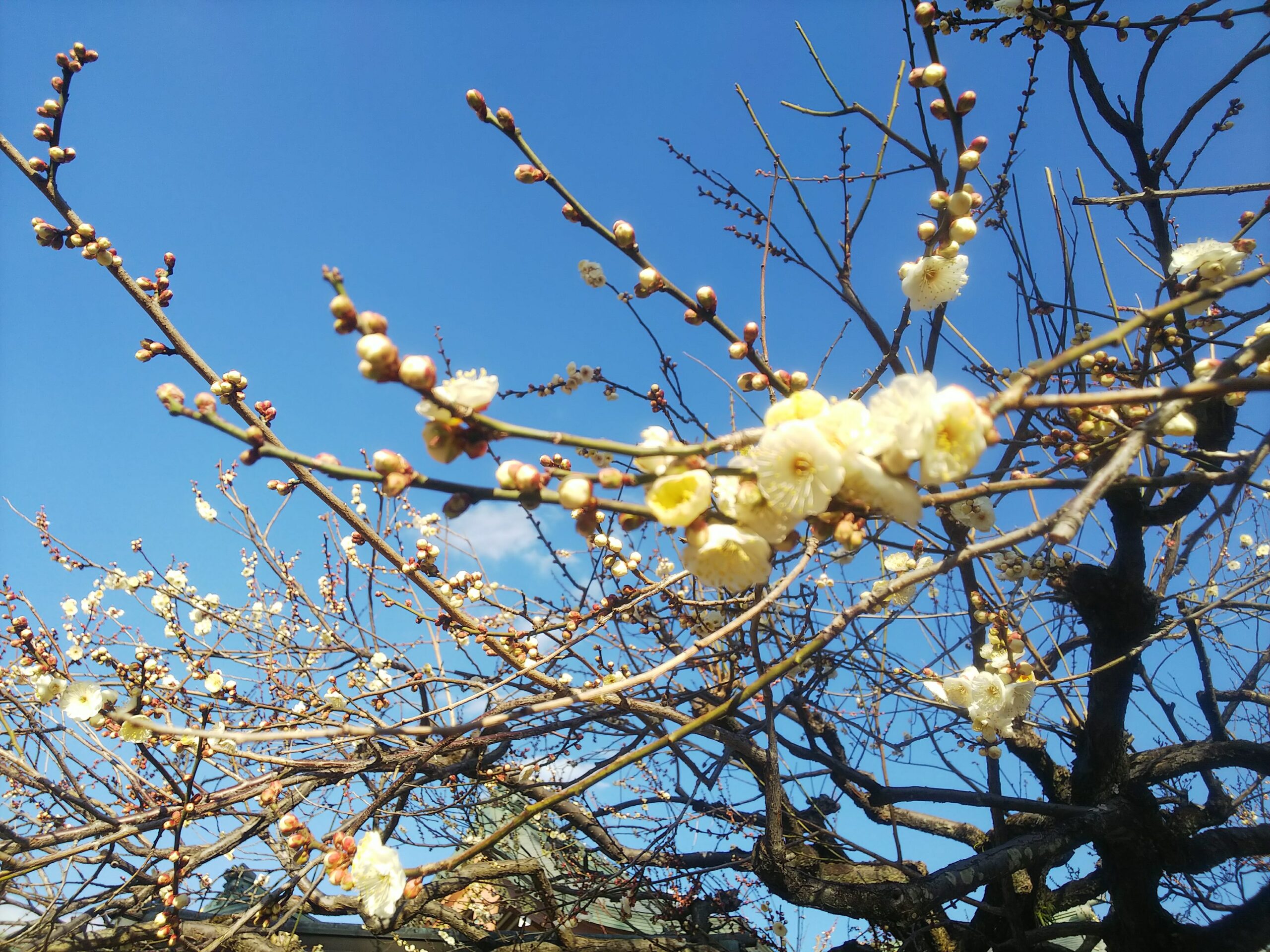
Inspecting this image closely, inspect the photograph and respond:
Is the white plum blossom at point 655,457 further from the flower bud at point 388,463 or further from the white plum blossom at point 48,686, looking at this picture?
the white plum blossom at point 48,686

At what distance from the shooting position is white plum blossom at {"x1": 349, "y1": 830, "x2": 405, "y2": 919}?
1587 millimetres

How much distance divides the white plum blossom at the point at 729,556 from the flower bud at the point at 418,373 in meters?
0.48

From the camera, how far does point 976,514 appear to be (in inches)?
90.0

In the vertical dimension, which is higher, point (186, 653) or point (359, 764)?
point (186, 653)

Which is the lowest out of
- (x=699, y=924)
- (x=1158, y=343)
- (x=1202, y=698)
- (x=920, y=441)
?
(x=699, y=924)

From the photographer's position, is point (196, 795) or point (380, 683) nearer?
point (196, 795)

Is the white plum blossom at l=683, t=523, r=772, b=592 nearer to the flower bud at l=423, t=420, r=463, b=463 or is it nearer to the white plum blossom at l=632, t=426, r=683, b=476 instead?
the white plum blossom at l=632, t=426, r=683, b=476

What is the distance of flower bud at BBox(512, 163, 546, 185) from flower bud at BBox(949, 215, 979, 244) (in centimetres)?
104

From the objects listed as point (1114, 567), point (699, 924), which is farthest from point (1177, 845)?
point (699, 924)

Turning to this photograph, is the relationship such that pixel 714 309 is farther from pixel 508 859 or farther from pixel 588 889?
pixel 508 859

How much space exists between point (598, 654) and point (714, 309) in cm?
256

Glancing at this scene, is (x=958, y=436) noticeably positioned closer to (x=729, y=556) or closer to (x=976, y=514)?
(x=729, y=556)

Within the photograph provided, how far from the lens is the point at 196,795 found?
2.81 m

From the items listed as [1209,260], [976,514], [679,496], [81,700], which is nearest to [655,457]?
[679,496]
